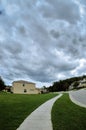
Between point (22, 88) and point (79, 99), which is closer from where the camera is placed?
point (79, 99)

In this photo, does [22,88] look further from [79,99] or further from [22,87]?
[79,99]

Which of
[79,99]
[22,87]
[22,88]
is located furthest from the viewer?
[22,87]

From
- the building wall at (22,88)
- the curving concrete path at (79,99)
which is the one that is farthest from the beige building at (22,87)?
the curving concrete path at (79,99)

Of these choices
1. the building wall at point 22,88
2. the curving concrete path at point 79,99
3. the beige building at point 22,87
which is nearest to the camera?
the curving concrete path at point 79,99

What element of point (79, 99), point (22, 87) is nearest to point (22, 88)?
point (22, 87)

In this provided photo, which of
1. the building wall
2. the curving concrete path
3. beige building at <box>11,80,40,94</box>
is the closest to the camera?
the curving concrete path

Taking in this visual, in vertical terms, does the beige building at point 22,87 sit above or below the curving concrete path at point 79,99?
above

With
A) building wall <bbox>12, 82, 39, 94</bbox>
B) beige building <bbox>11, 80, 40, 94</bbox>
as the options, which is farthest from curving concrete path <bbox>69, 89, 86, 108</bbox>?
beige building <bbox>11, 80, 40, 94</bbox>

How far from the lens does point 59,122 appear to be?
12477 millimetres

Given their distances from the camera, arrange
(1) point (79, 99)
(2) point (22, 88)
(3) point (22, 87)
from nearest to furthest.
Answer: (1) point (79, 99)
(2) point (22, 88)
(3) point (22, 87)

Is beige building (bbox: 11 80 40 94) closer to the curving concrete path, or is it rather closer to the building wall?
the building wall

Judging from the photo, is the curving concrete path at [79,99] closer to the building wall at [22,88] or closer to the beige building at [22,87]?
the building wall at [22,88]

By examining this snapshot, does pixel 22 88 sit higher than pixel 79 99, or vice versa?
pixel 22 88

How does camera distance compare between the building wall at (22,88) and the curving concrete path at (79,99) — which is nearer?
the curving concrete path at (79,99)
